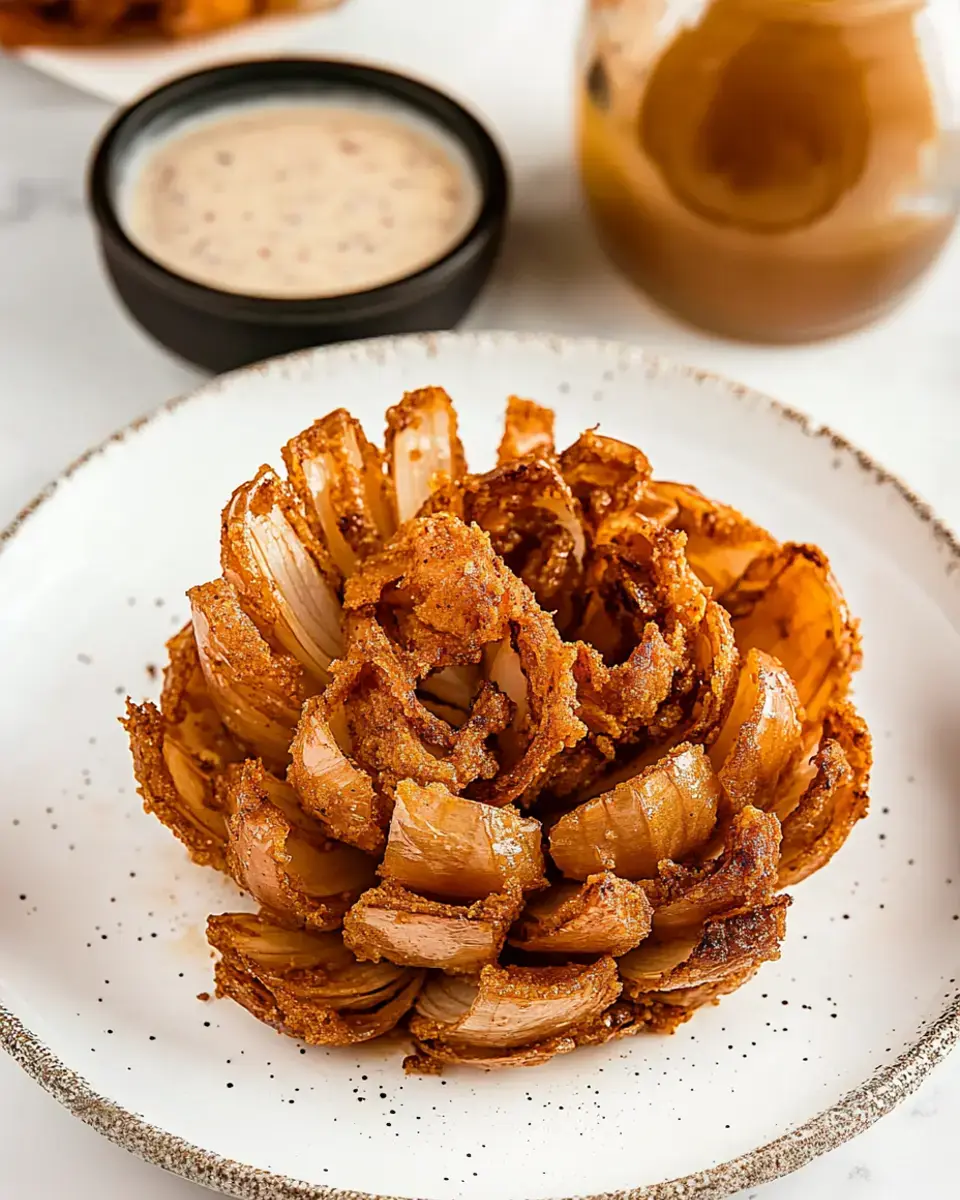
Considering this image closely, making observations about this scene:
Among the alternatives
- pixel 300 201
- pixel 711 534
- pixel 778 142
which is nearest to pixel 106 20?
pixel 300 201

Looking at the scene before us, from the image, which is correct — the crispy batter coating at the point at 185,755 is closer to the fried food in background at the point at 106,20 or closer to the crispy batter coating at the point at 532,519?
the crispy batter coating at the point at 532,519

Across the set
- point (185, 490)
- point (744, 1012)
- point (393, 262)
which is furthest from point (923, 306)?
point (744, 1012)

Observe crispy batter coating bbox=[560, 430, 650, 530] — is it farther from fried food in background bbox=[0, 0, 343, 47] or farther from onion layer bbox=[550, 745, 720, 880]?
fried food in background bbox=[0, 0, 343, 47]

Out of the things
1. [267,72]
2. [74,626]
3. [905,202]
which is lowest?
[74,626]

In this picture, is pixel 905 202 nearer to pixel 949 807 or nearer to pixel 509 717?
pixel 949 807

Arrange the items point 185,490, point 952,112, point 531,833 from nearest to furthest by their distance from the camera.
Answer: point 531,833, point 185,490, point 952,112
